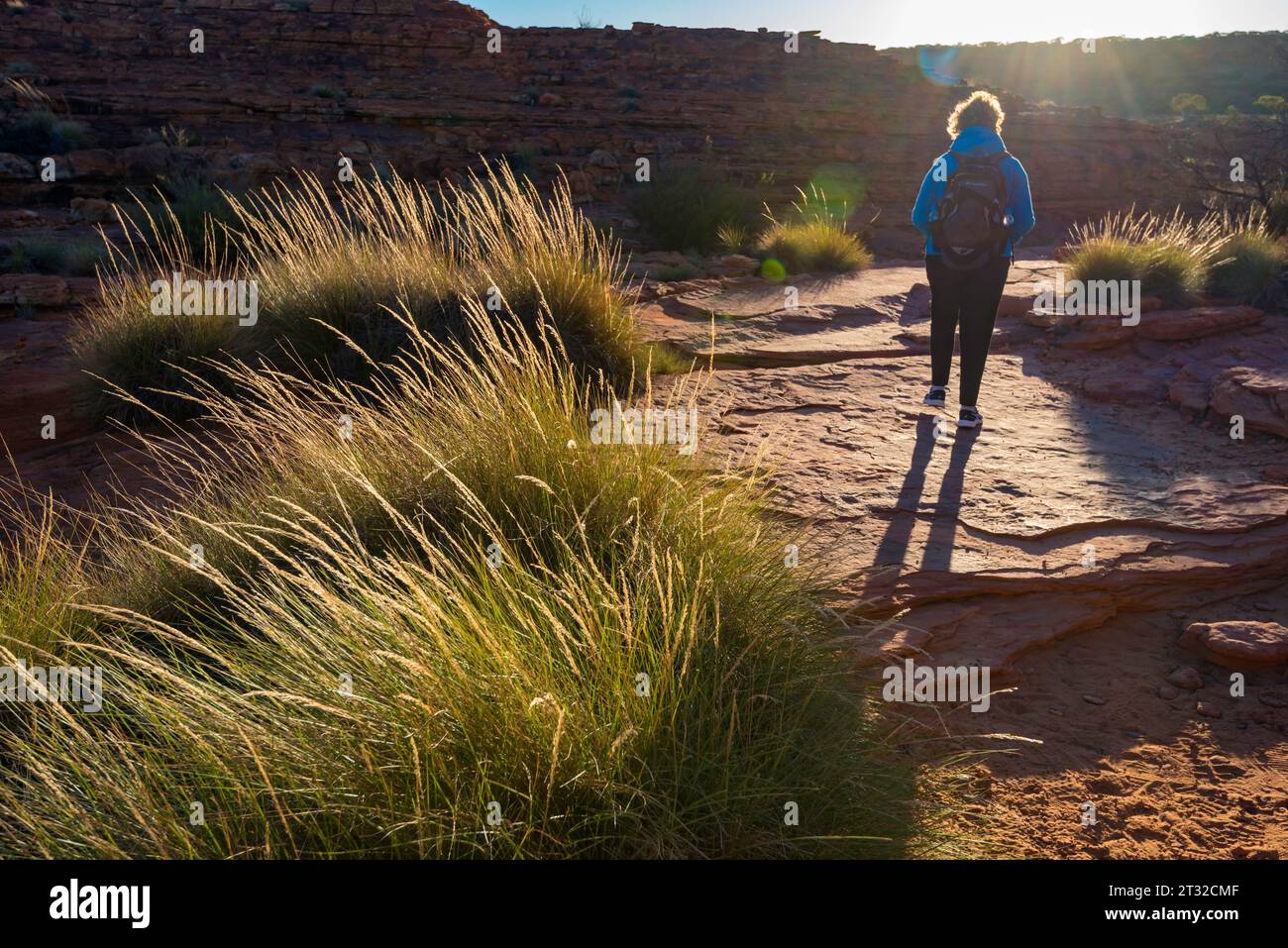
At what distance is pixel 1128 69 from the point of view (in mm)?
51562

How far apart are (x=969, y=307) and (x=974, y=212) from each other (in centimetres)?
62

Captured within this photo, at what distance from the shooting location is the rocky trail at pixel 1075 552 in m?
3.04

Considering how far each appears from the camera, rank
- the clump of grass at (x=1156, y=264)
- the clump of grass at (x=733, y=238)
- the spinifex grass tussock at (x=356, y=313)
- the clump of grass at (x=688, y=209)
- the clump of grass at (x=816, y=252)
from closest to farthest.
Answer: the spinifex grass tussock at (x=356, y=313)
the clump of grass at (x=1156, y=264)
the clump of grass at (x=816, y=252)
the clump of grass at (x=733, y=238)
the clump of grass at (x=688, y=209)

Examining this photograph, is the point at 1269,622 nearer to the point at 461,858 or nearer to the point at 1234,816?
the point at 1234,816

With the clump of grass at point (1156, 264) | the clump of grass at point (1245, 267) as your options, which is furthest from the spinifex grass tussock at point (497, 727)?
the clump of grass at point (1245, 267)

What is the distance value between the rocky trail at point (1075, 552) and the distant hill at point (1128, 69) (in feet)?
139

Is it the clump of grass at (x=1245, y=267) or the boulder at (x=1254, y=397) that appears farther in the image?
the clump of grass at (x=1245, y=267)

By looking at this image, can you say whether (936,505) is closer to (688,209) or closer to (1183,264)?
(1183,264)

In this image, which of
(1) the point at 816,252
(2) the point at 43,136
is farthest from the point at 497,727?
(2) the point at 43,136

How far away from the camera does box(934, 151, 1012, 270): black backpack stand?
18.2ft

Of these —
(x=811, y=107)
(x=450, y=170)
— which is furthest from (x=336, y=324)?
(x=811, y=107)

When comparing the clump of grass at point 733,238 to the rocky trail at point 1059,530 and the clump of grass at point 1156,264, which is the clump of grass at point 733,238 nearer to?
the clump of grass at point 1156,264

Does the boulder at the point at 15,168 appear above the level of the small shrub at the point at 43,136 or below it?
below
